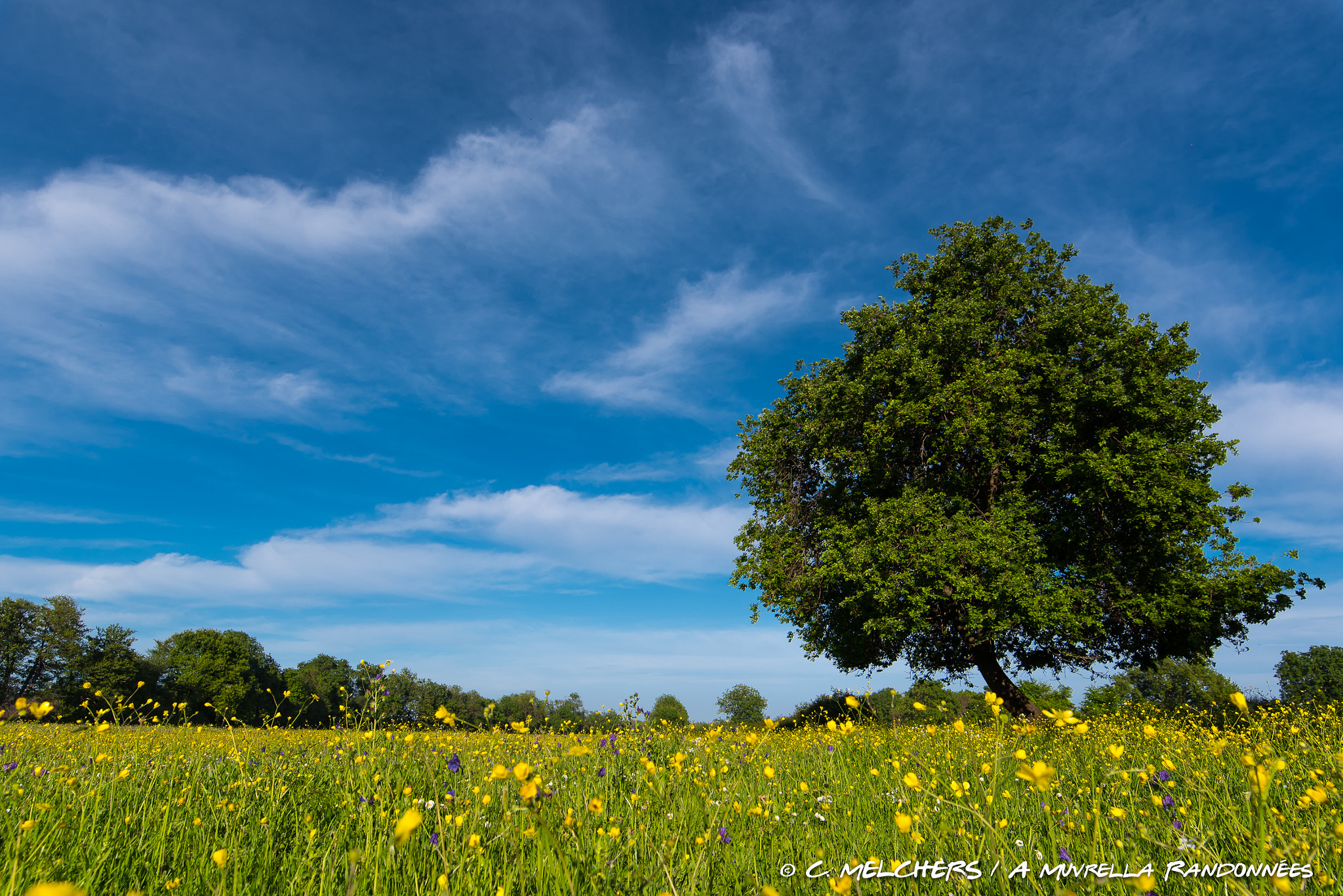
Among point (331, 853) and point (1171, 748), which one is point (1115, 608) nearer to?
point (1171, 748)

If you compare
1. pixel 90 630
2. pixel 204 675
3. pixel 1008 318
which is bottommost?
pixel 204 675

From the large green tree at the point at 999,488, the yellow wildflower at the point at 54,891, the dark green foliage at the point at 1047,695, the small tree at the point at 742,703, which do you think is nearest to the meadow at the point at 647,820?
the yellow wildflower at the point at 54,891

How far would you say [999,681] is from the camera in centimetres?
1678

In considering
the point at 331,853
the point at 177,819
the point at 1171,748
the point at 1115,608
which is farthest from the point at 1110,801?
the point at 1115,608

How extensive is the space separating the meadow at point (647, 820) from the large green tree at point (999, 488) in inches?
348

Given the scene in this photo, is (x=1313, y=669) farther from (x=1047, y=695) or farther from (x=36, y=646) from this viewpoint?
(x=36, y=646)

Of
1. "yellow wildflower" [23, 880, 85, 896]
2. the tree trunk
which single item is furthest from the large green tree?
"yellow wildflower" [23, 880, 85, 896]

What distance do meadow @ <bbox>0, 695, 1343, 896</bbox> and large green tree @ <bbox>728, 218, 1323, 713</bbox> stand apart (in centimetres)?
883

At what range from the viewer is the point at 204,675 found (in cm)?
5706

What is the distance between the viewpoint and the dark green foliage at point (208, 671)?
56406mm

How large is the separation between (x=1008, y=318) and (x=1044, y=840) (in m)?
17.6

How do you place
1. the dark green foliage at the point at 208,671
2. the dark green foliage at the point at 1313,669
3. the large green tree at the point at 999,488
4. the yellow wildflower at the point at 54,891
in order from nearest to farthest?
the yellow wildflower at the point at 54,891, the large green tree at the point at 999,488, the dark green foliage at the point at 208,671, the dark green foliage at the point at 1313,669

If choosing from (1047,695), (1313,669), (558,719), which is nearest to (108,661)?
(558,719)

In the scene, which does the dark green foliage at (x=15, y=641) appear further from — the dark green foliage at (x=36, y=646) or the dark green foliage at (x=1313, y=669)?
the dark green foliage at (x=1313, y=669)
